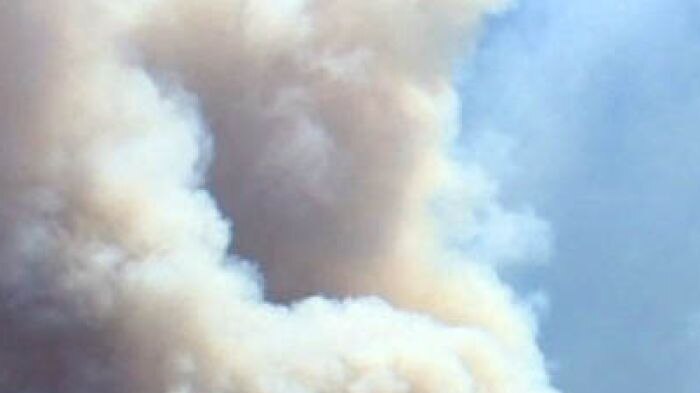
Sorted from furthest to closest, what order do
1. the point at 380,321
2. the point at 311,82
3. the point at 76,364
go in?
1. the point at 311,82
2. the point at 380,321
3. the point at 76,364

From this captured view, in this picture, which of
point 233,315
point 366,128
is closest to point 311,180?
point 366,128

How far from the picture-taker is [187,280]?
18.6 meters

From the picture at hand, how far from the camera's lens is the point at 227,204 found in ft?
66.2

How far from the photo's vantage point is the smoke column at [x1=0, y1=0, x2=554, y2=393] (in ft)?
60.1

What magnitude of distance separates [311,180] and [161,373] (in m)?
3.85

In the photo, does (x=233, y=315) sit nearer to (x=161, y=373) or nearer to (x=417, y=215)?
(x=161, y=373)

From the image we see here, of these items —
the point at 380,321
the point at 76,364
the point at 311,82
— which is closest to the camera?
the point at 76,364

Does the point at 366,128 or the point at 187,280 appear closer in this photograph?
the point at 187,280

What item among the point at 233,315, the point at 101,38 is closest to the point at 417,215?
the point at 233,315

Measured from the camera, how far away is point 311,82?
2103 cm

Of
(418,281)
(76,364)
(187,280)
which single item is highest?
(418,281)

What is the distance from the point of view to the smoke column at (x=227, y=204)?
18.3 metres

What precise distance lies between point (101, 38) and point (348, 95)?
12.7ft

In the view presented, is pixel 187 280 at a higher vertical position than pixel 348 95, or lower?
lower
